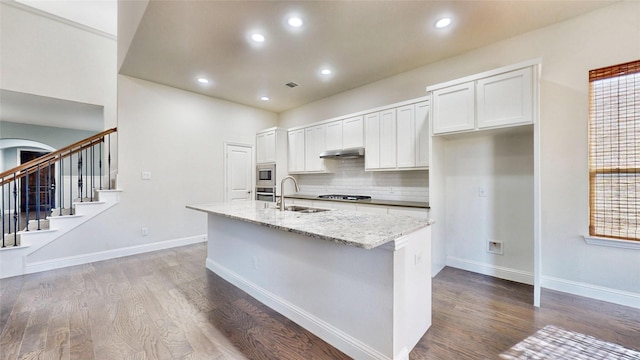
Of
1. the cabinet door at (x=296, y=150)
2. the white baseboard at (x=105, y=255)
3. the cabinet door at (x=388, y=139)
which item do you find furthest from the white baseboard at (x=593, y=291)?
the white baseboard at (x=105, y=255)

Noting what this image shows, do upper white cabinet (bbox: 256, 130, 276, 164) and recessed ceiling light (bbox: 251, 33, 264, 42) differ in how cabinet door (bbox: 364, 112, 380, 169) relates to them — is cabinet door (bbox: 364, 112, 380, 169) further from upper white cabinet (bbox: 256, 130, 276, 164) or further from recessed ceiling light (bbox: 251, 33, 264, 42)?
upper white cabinet (bbox: 256, 130, 276, 164)

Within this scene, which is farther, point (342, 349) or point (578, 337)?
point (578, 337)

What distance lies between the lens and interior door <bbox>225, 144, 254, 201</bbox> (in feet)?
17.3

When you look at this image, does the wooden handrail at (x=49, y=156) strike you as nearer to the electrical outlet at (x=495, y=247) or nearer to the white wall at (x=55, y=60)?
the white wall at (x=55, y=60)

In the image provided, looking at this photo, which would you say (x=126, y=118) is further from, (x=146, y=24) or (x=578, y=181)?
(x=578, y=181)

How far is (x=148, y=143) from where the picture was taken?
13.9 feet

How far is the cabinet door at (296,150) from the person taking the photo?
5.13 m

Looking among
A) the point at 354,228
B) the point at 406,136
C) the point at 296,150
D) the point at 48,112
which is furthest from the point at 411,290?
the point at 48,112

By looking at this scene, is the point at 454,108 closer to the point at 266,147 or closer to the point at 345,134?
the point at 345,134

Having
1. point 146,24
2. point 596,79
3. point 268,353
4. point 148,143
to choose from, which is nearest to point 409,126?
point 596,79

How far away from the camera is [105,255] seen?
3834mm

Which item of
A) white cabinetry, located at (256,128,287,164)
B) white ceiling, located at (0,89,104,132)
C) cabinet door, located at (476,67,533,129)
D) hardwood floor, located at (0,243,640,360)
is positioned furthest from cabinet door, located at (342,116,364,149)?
white ceiling, located at (0,89,104,132)

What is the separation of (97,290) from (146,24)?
2.93 meters

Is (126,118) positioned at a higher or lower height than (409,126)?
higher
